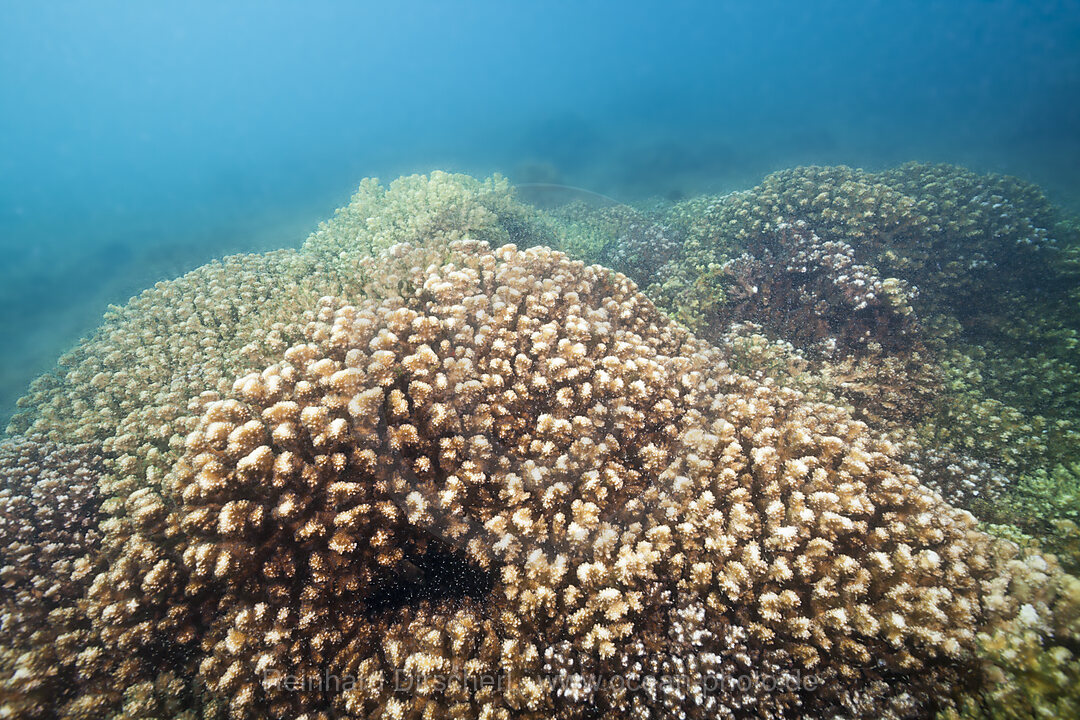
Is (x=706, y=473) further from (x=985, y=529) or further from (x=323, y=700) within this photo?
(x=323, y=700)

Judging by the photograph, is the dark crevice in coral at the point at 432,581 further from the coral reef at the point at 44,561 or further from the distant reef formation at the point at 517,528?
the coral reef at the point at 44,561

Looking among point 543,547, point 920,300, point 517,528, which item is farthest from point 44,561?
point 920,300

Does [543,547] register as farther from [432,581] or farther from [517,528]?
[432,581]

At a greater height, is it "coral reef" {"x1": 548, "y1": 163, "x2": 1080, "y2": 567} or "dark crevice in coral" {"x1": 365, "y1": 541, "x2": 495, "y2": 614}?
"coral reef" {"x1": 548, "y1": 163, "x2": 1080, "y2": 567}

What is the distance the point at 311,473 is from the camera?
4320mm

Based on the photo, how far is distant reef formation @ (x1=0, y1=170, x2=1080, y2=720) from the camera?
3799 mm

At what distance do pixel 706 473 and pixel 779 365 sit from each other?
406cm

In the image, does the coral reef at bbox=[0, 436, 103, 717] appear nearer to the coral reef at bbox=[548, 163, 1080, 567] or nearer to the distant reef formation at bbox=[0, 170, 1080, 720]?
the distant reef formation at bbox=[0, 170, 1080, 720]

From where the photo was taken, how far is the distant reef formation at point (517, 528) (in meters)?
Answer: 3.80

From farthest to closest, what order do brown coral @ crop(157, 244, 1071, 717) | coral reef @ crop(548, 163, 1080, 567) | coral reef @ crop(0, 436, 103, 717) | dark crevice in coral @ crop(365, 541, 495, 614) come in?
coral reef @ crop(548, 163, 1080, 567) → dark crevice in coral @ crop(365, 541, 495, 614) → brown coral @ crop(157, 244, 1071, 717) → coral reef @ crop(0, 436, 103, 717)

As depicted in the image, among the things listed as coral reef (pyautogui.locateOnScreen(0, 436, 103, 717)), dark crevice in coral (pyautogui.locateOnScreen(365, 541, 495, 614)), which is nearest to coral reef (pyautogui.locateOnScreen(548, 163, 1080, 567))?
dark crevice in coral (pyautogui.locateOnScreen(365, 541, 495, 614))

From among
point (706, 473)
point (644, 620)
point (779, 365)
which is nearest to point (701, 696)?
point (644, 620)

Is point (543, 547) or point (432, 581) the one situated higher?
point (543, 547)

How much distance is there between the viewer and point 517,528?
4590mm
